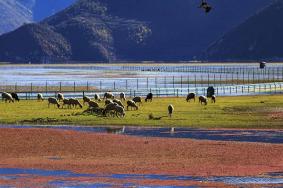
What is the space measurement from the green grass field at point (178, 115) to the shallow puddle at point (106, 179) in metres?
22.9

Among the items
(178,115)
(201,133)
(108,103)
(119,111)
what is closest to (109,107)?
(119,111)

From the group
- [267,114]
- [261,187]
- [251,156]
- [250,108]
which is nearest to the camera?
[261,187]

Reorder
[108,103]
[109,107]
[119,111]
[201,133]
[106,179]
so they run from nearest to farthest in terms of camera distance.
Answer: [106,179] < [201,133] < [119,111] < [109,107] < [108,103]

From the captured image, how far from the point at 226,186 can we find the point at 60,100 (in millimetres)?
53929

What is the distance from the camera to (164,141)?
45906 millimetres

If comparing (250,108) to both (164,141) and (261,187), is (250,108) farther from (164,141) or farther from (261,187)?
(261,187)

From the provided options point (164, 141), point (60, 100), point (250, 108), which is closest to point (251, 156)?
point (164, 141)

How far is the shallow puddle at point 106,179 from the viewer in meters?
31.3

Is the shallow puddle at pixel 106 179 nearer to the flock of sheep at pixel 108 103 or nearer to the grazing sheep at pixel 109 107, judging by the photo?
the grazing sheep at pixel 109 107

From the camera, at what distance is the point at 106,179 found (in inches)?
1278

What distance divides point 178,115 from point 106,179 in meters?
32.0

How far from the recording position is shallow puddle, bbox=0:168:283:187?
31.3 meters

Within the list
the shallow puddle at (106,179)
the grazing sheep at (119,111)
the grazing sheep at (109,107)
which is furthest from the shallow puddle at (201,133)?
the shallow puddle at (106,179)

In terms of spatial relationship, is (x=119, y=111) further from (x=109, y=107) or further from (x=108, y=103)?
(x=108, y=103)
